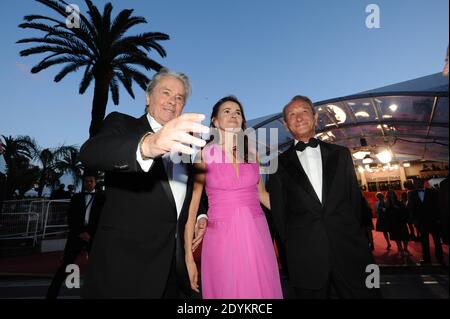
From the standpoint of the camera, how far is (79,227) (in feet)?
15.1

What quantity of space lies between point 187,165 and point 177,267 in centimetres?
72

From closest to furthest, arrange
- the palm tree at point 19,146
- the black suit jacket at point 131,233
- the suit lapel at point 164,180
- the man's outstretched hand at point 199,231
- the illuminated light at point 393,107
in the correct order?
1. the black suit jacket at point 131,233
2. the suit lapel at point 164,180
3. the man's outstretched hand at point 199,231
4. the illuminated light at point 393,107
5. the palm tree at point 19,146

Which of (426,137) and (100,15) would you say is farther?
(100,15)

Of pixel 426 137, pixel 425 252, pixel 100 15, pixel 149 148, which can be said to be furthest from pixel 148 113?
pixel 100 15

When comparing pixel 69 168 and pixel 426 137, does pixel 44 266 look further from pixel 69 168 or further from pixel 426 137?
pixel 69 168

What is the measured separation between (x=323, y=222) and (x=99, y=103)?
12969 mm

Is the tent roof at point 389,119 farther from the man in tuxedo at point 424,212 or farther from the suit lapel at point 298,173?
the suit lapel at point 298,173

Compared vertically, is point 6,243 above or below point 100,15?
below

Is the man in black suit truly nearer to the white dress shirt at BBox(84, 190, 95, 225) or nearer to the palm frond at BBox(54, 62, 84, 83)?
the white dress shirt at BBox(84, 190, 95, 225)

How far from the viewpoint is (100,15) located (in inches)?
505

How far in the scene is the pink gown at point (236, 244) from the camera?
84.4 inches

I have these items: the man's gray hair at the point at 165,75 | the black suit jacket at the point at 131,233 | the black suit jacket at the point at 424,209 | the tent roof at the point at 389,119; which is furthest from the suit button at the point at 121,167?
the tent roof at the point at 389,119

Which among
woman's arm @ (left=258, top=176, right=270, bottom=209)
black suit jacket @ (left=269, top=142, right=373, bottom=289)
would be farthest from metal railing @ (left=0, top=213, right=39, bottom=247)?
black suit jacket @ (left=269, top=142, right=373, bottom=289)

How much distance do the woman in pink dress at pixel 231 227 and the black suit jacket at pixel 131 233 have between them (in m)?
0.61
